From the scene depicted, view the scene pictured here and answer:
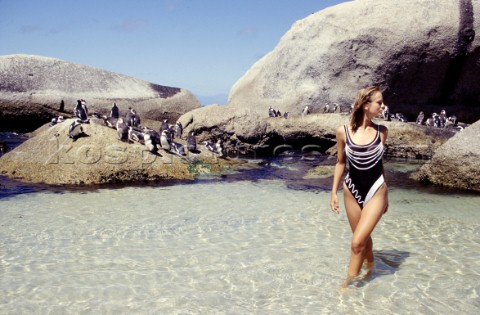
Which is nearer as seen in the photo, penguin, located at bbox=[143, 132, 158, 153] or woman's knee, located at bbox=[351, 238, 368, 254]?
woman's knee, located at bbox=[351, 238, 368, 254]

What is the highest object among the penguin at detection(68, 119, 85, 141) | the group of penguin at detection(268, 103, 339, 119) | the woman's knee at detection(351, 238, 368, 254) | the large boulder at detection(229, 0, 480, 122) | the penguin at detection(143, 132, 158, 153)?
the large boulder at detection(229, 0, 480, 122)

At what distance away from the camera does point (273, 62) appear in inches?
936

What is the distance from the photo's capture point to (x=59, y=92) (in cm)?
2278

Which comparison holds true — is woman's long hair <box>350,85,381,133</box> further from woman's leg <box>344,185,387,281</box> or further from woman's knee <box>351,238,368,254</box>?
woman's knee <box>351,238,368,254</box>

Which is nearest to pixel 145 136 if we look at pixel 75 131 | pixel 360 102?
pixel 75 131

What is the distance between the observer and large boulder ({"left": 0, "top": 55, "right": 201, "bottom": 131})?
22141mm

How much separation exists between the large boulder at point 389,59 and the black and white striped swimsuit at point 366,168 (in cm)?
1660

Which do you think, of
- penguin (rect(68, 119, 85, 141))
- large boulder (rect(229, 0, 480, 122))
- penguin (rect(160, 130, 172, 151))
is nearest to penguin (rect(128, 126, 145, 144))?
penguin (rect(160, 130, 172, 151))

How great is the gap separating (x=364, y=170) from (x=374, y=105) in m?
0.65

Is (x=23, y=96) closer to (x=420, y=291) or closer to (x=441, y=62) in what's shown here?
(x=441, y=62)

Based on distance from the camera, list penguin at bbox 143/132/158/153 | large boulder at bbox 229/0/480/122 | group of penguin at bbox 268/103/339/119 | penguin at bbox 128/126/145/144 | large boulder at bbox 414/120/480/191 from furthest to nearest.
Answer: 1. large boulder at bbox 229/0/480/122
2. group of penguin at bbox 268/103/339/119
3. penguin at bbox 128/126/145/144
4. penguin at bbox 143/132/158/153
5. large boulder at bbox 414/120/480/191

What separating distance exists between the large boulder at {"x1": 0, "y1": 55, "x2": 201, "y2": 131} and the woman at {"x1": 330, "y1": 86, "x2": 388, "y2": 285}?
63.8 feet

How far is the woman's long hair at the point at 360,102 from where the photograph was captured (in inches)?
196

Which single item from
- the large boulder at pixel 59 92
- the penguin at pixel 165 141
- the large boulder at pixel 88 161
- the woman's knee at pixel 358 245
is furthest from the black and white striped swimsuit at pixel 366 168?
the large boulder at pixel 59 92
